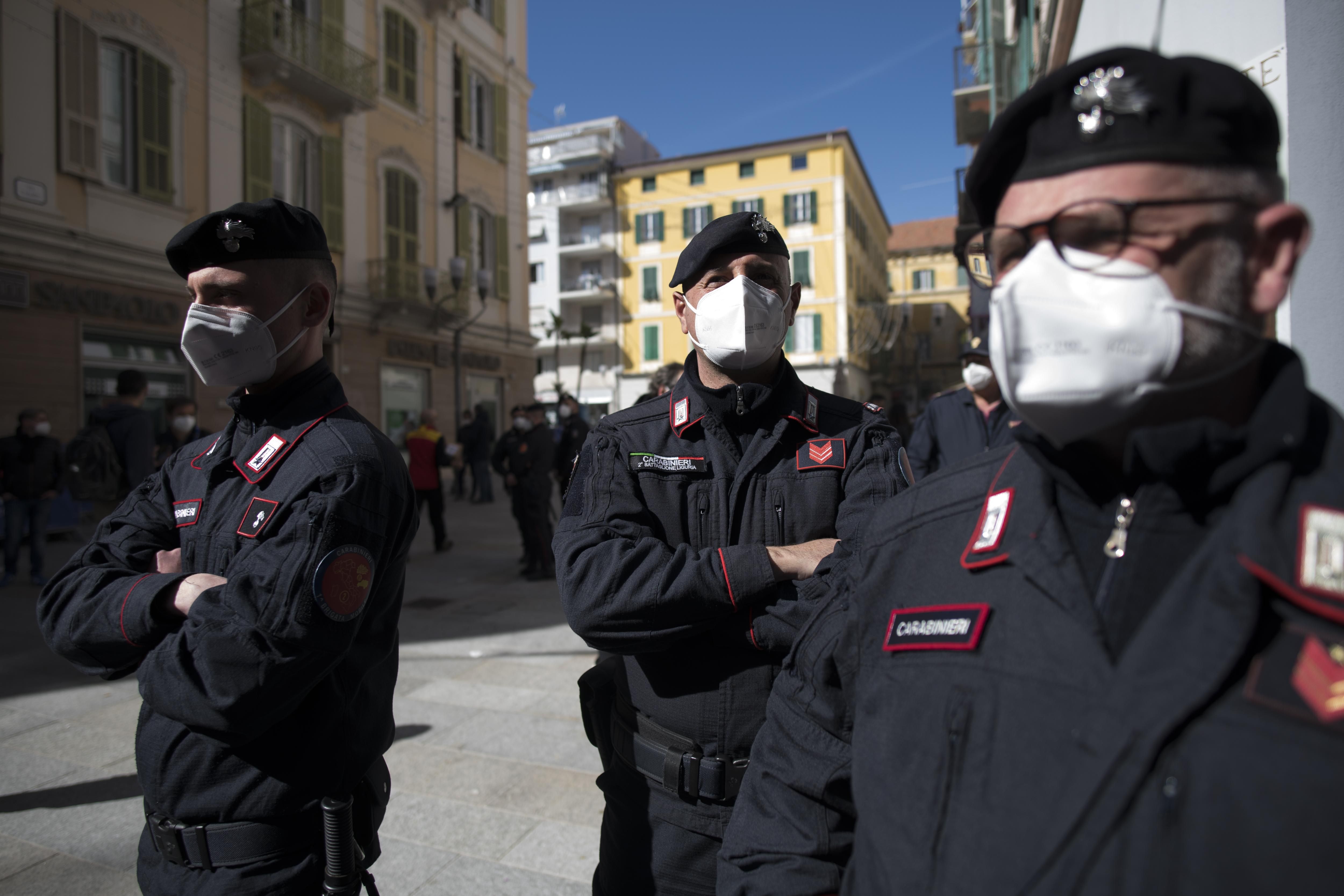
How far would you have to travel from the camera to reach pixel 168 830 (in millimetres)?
1604

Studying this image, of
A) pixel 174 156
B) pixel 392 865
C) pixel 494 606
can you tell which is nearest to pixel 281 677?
pixel 392 865

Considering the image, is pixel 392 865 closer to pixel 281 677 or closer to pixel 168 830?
pixel 168 830

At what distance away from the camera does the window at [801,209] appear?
121ft

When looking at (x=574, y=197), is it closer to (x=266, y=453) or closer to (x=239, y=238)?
(x=239, y=238)

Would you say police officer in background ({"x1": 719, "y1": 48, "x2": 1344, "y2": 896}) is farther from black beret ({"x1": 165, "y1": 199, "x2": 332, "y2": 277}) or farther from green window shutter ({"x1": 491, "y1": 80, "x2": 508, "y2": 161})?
green window shutter ({"x1": 491, "y1": 80, "x2": 508, "y2": 161})

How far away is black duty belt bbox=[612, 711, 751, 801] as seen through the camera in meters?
1.68

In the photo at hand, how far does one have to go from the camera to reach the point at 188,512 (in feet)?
6.00

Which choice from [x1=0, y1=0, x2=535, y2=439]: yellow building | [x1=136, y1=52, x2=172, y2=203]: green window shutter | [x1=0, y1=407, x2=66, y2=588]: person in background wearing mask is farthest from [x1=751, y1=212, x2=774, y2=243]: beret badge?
[x1=136, y1=52, x2=172, y2=203]: green window shutter

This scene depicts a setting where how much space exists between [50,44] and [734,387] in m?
13.3

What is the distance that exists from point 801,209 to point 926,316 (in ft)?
50.4

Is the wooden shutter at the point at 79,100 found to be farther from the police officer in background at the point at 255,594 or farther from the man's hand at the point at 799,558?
the man's hand at the point at 799,558

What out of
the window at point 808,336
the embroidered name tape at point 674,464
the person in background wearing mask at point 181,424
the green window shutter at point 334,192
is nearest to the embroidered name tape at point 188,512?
the embroidered name tape at point 674,464

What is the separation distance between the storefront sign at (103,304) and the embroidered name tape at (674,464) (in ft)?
40.0

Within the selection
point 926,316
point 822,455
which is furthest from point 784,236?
point 822,455
